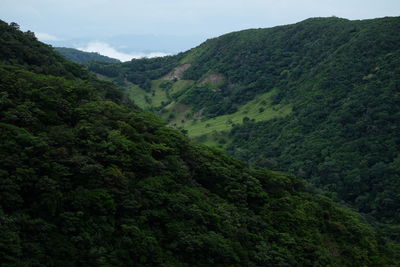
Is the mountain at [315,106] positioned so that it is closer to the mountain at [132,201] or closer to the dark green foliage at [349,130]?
the dark green foliage at [349,130]

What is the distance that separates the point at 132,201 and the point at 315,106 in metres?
116

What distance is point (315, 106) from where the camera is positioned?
136 metres

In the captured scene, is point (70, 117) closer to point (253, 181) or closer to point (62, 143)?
point (62, 143)

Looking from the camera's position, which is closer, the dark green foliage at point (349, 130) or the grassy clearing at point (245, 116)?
the dark green foliage at point (349, 130)

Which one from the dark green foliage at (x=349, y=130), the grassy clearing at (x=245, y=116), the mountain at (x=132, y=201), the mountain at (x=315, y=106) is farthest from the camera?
the grassy clearing at (x=245, y=116)

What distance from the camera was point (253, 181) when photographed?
41.8 meters

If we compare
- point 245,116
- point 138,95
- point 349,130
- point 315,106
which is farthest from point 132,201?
point 138,95

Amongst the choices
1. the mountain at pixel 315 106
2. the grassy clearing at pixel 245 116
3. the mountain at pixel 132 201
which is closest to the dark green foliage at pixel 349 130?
the mountain at pixel 315 106

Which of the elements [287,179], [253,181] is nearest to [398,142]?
[287,179]

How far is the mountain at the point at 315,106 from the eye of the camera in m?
98.4

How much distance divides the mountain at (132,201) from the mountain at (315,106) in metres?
35.7

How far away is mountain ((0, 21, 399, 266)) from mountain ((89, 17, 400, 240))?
3566cm

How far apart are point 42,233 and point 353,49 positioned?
147 m

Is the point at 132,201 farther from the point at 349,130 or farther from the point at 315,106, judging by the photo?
the point at 315,106
